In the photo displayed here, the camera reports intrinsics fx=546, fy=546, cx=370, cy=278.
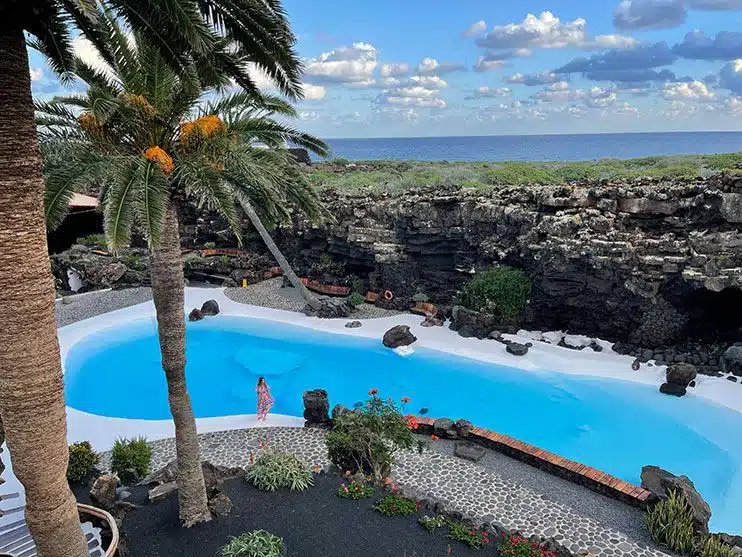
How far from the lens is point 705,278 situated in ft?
58.6

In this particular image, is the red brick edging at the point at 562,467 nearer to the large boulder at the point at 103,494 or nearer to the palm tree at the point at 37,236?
the large boulder at the point at 103,494

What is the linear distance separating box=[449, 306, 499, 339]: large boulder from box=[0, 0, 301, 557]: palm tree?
16.8 meters

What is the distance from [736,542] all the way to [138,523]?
426 inches

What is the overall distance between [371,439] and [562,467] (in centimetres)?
449

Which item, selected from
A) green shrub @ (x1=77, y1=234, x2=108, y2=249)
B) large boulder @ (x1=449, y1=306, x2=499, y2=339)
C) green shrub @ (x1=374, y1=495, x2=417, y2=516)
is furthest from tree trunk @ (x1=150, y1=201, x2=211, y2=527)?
green shrub @ (x1=77, y1=234, x2=108, y2=249)

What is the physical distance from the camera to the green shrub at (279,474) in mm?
10836

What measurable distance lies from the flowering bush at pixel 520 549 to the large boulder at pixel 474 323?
1291 cm

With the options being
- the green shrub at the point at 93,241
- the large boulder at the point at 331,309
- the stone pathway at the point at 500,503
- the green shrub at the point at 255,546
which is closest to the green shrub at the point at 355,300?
the large boulder at the point at 331,309

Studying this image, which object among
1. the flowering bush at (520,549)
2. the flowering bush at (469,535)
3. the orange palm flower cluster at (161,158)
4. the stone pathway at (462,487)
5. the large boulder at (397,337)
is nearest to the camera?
the orange palm flower cluster at (161,158)

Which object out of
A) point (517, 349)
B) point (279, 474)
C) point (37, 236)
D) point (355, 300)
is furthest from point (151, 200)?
point (355, 300)

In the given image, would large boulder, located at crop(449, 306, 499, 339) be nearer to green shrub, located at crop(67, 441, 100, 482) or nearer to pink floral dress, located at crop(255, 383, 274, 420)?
pink floral dress, located at crop(255, 383, 274, 420)

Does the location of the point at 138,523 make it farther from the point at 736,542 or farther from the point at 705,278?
the point at 705,278

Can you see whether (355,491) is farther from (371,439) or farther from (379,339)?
(379,339)

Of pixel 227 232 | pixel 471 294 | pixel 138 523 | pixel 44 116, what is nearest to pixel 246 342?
pixel 471 294
